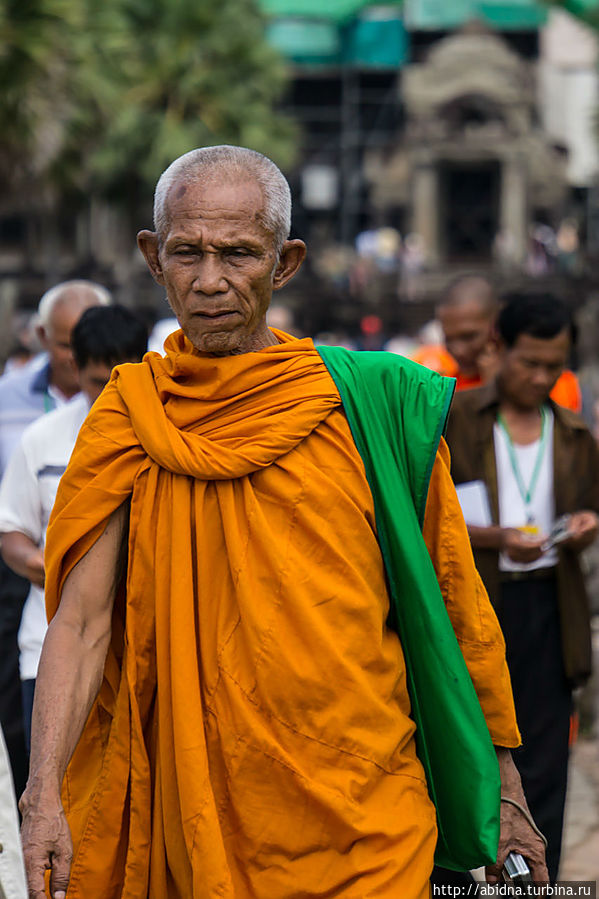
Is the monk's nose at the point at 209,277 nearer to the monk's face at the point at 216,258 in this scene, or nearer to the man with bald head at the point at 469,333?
the monk's face at the point at 216,258

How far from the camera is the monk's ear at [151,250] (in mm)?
2832

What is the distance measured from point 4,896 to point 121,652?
49 centimetres

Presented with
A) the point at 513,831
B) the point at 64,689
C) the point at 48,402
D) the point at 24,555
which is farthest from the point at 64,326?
the point at 513,831

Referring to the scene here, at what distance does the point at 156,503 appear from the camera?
2.71 meters

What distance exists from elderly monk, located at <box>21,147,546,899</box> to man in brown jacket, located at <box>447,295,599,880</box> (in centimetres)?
175

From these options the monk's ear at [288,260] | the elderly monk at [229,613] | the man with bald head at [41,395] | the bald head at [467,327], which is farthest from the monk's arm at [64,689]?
the bald head at [467,327]

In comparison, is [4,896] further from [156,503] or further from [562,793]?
[562,793]

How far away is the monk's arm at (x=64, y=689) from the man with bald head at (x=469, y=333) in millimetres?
3382

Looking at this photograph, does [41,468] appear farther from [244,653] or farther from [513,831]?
[513,831]

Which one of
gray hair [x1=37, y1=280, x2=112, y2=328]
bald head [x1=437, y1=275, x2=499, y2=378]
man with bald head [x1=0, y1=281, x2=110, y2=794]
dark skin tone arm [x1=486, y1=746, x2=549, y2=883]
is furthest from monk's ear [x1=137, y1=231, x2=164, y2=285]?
bald head [x1=437, y1=275, x2=499, y2=378]

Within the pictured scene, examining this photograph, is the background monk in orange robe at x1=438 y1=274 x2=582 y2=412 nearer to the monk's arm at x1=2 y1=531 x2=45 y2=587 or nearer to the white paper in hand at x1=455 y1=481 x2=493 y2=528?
the white paper in hand at x1=455 y1=481 x2=493 y2=528

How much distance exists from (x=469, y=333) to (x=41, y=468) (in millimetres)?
2307

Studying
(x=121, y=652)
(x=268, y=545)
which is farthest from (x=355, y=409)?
(x=121, y=652)

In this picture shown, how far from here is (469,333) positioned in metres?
6.09
